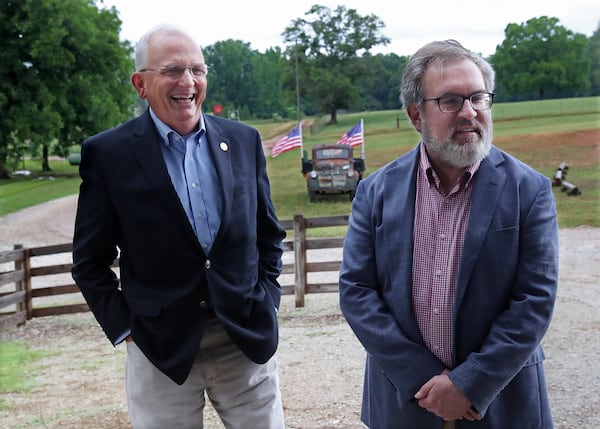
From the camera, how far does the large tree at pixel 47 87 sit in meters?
15.7

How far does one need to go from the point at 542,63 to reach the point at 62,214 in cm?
967

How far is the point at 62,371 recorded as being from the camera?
18.3ft

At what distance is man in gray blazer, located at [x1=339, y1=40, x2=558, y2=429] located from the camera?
68.0 inches

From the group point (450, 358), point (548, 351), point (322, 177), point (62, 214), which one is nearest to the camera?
point (450, 358)

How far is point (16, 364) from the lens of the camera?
6.04 m

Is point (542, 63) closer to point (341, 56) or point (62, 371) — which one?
point (341, 56)

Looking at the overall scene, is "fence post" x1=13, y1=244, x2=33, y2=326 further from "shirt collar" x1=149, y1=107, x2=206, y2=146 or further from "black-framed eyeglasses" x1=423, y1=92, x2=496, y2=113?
"black-framed eyeglasses" x1=423, y1=92, x2=496, y2=113

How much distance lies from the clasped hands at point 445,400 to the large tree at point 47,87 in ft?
45.9

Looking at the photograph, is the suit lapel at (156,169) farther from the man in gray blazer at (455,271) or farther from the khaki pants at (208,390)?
the man in gray blazer at (455,271)

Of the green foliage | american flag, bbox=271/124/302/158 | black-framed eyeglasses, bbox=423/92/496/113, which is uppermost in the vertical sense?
black-framed eyeglasses, bbox=423/92/496/113

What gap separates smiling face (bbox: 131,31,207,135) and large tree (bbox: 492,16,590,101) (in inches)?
278

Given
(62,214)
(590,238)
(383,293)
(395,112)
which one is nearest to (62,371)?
(383,293)

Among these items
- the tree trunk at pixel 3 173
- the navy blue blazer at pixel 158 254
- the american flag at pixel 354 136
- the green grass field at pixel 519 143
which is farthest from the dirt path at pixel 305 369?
the tree trunk at pixel 3 173

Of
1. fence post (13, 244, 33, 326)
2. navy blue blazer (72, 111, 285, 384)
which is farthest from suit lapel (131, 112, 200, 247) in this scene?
fence post (13, 244, 33, 326)
